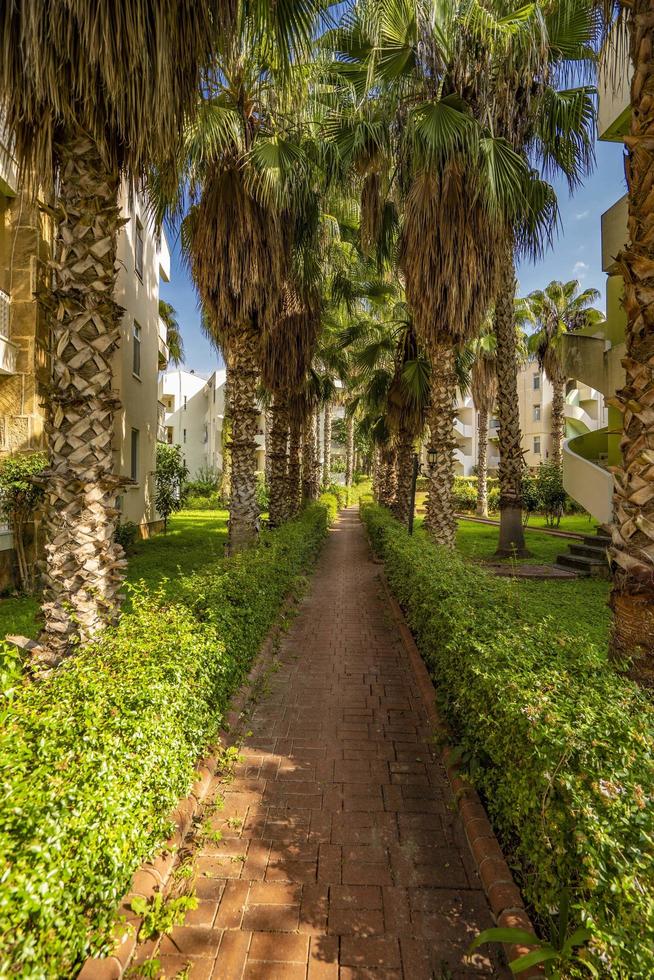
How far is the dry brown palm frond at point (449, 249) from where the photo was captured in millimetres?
8922

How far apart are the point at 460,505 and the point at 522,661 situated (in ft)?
101

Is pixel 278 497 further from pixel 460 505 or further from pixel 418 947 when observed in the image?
pixel 460 505

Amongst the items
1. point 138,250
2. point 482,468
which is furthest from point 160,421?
point 482,468

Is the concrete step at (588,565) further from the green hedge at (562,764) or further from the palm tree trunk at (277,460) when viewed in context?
the green hedge at (562,764)

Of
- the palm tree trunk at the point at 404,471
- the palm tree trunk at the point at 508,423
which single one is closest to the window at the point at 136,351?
the palm tree trunk at the point at 404,471

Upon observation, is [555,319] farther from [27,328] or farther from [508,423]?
[27,328]

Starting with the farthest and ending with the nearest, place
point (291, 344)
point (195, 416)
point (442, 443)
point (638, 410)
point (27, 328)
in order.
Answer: point (195, 416)
point (291, 344)
point (27, 328)
point (442, 443)
point (638, 410)

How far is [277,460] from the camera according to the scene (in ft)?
47.6

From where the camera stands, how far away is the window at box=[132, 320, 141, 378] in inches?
618

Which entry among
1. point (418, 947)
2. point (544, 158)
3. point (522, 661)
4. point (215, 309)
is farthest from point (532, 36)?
point (418, 947)

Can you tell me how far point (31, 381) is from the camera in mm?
10906

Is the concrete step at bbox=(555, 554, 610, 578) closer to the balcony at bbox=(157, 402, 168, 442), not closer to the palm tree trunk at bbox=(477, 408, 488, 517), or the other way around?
the palm tree trunk at bbox=(477, 408, 488, 517)

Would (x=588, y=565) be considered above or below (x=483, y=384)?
below

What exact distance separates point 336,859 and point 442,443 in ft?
27.7
